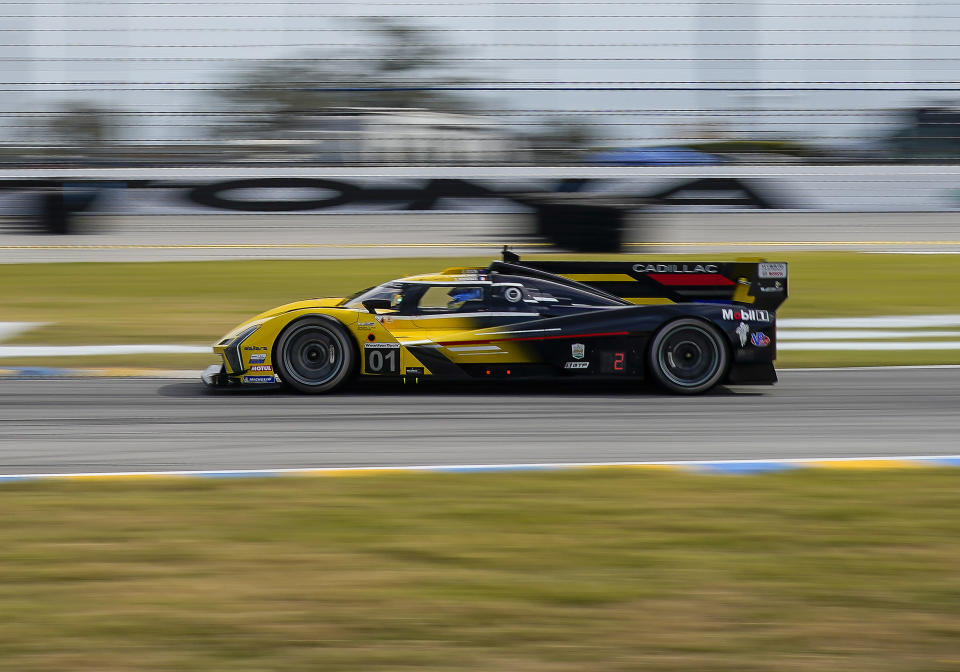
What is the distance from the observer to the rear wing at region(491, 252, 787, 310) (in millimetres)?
8539

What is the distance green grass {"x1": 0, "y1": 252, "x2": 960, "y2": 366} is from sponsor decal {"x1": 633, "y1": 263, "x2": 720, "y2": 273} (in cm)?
224

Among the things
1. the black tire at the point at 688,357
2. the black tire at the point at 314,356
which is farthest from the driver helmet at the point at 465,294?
the black tire at the point at 688,357

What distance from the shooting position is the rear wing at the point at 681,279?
8.54 meters

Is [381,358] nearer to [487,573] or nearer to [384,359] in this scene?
[384,359]

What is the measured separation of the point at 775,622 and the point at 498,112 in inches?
711

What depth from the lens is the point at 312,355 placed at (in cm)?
827

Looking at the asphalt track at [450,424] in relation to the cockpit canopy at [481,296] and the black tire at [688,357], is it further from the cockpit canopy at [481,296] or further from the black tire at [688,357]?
the cockpit canopy at [481,296]

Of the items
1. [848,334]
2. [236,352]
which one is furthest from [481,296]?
[848,334]

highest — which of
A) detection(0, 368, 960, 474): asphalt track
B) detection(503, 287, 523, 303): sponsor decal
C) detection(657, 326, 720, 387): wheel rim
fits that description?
detection(503, 287, 523, 303): sponsor decal

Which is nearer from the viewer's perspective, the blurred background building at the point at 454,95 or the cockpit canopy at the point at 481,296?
the cockpit canopy at the point at 481,296

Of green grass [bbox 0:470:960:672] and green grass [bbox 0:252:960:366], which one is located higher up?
green grass [bbox 0:252:960:366]

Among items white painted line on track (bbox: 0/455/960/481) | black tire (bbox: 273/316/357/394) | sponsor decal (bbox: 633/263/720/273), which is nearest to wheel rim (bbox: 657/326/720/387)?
sponsor decal (bbox: 633/263/720/273)

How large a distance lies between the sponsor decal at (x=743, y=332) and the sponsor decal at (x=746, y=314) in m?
0.05

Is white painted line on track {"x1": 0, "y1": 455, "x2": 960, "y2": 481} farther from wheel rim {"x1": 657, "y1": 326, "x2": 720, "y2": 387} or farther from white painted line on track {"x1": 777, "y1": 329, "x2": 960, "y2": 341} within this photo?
white painted line on track {"x1": 777, "y1": 329, "x2": 960, "y2": 341}
